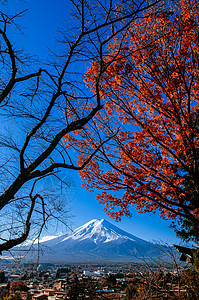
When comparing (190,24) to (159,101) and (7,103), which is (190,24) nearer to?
(159,101)

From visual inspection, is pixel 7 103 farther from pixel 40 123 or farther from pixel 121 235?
pixel 121 235

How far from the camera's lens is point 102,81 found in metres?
7.81

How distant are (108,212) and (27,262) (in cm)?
491

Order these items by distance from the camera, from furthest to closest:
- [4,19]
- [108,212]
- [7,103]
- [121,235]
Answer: [121,235] → [108,212] → [7,103] → [4,19]

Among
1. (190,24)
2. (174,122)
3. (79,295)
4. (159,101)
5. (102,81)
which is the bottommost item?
(79,295)

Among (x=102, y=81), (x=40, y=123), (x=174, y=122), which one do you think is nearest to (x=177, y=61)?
(x=174, y=122)

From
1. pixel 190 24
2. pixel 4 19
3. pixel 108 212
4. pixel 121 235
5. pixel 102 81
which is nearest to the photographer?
pixel 4 19

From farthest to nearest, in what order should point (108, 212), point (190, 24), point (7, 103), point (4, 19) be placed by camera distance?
1. point (108, 212)
2. point (190, 24)
3. point (7, 103)
4. point (4, 19)

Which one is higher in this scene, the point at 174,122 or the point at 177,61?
the point at 177,61

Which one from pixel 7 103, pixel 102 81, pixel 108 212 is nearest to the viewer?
pixel 7 103

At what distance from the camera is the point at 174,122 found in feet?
22.7

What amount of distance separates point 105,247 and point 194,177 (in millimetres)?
214005

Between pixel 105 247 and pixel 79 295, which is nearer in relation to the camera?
pixel 79 295

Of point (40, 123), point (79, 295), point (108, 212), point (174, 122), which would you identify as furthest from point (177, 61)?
point (79, 295)
